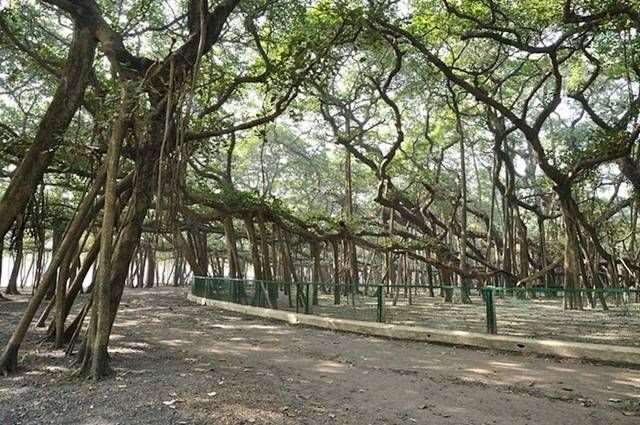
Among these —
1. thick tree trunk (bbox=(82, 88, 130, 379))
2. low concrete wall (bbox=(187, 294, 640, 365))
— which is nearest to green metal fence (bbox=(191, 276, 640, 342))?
low concrete wall (bbox=(187, 294, 640, 365))

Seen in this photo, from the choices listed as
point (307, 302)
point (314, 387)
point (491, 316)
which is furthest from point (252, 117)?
point (314, 387)

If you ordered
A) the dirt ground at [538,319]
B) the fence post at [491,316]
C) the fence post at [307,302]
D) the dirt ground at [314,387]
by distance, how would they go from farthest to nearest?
the fence post at [307,302] → the fence post at [491,316] → the dirt ground at [538,319] → the dirt ground at [314,387]

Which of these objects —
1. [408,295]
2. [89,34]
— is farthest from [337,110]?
[89,34]

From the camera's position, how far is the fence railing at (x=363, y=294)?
7.31m

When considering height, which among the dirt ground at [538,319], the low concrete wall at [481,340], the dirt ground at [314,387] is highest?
the dirt ground at [538,319]

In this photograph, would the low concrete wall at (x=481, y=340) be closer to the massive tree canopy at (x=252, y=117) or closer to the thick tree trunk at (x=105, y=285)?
the massive tree canopy at (x=252, y=117)

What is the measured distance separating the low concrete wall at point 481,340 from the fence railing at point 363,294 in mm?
388

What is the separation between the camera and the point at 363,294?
8.99m

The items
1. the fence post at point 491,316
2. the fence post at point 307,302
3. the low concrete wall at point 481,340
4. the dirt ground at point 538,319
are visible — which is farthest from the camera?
the fence post at point 307,302

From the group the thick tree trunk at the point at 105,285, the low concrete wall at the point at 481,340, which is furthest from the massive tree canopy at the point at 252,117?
the low concrete wall at the point at 481,340

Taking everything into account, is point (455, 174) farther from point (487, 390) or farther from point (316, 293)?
point (487, 390)

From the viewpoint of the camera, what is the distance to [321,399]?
13.7 feet

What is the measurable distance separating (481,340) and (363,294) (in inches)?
103

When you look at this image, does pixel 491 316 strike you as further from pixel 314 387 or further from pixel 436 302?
pixel 314 387
